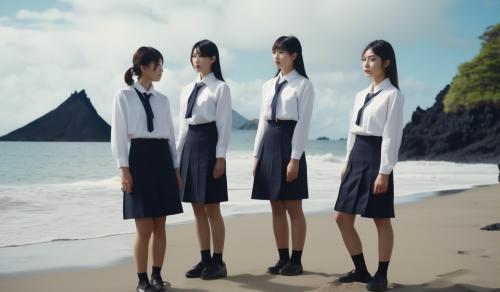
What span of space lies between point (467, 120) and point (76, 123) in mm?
71478

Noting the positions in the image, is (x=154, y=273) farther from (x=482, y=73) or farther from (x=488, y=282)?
(x=482, y=73)

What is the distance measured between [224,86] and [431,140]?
34.0m

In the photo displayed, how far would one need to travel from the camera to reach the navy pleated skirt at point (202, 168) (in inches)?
164

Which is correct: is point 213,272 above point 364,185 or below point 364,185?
below

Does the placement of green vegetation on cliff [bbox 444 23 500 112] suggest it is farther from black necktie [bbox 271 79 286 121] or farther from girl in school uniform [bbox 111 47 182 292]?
girl in school uniform [bbox 111 47 182 292]

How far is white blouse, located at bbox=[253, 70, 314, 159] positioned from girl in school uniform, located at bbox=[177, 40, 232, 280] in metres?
0.32

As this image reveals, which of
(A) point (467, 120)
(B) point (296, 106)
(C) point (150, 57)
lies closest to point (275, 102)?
(B) point (296, 106)

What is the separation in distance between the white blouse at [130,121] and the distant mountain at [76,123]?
88.8 m

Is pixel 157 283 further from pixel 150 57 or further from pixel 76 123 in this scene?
pixel 76 123

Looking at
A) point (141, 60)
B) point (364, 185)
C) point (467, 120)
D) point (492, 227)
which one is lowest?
point (492, 227)

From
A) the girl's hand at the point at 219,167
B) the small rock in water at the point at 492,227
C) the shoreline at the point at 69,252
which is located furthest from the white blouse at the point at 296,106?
the small rock in water at the point at 492,227

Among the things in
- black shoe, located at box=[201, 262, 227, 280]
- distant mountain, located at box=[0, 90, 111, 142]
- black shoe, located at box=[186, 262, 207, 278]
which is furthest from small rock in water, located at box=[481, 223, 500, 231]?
distant mountain, located at box=[0, 90, 111, 142]

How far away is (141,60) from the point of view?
12.2 feet

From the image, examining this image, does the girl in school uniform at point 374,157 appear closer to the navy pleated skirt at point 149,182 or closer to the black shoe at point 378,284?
the black shoe at point 378,284
